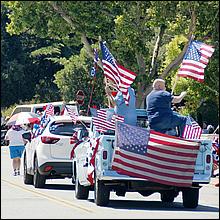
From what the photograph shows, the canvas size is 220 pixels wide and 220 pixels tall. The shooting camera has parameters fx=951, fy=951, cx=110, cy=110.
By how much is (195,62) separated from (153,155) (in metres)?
6.06

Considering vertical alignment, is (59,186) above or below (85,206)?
below

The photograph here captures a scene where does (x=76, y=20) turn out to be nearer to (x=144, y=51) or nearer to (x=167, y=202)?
(x=144, y=51)

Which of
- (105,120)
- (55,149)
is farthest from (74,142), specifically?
(105,120)

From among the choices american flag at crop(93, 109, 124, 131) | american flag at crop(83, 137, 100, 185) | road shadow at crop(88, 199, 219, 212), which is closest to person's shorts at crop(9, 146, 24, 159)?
road shadow at crop(88, 199, 219, 212)

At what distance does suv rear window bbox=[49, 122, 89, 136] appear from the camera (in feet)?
67.7

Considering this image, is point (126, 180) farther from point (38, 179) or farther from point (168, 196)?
point (38, 179)

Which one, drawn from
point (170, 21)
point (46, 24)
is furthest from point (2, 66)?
point (170, 21)

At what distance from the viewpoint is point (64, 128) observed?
20.7 metres

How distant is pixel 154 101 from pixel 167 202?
2515 millimetres

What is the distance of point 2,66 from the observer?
2702 inches

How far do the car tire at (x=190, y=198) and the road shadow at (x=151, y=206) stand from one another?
0.40 feet

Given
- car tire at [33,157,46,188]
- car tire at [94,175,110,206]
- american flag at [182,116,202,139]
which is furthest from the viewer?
car tire at [33,157,46,188]

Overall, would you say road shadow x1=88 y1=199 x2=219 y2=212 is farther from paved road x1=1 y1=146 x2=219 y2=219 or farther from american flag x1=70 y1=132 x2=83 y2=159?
american flag x1=70 y1=132 x2=83 y2=159

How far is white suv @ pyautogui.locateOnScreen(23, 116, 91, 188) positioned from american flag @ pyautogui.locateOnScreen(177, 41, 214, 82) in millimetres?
2478
